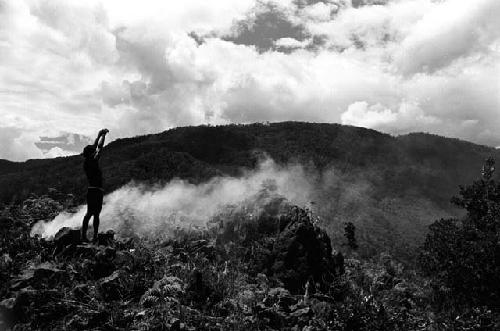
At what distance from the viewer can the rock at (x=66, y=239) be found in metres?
13.0

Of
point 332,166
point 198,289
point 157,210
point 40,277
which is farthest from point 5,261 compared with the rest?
point 332,166

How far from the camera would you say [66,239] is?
13.0 metres

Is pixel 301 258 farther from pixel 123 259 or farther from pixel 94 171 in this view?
pixel 94 171

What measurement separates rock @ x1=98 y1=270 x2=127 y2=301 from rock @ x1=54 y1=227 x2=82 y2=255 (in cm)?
249

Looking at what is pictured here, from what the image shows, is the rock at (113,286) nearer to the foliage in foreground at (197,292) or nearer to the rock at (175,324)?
the foliage in foreground at (197,292)

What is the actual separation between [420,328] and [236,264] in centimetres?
650

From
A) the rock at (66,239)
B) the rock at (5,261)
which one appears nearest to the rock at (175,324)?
the rock at (66,239)

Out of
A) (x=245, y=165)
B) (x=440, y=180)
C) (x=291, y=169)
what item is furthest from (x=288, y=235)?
(x=440, y=180)

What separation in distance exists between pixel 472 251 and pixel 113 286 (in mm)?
12517

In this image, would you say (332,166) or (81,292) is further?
(332,166)

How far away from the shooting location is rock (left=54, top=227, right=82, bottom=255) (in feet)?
42.5

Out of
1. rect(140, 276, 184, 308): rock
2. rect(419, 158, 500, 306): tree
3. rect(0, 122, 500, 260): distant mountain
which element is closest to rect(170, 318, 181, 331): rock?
rect(140, 276, 184, 308): rock

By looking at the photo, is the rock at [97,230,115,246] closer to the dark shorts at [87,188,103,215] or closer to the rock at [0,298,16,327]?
the dark shorts at [87,188,103,215]

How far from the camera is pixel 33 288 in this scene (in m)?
10.5
